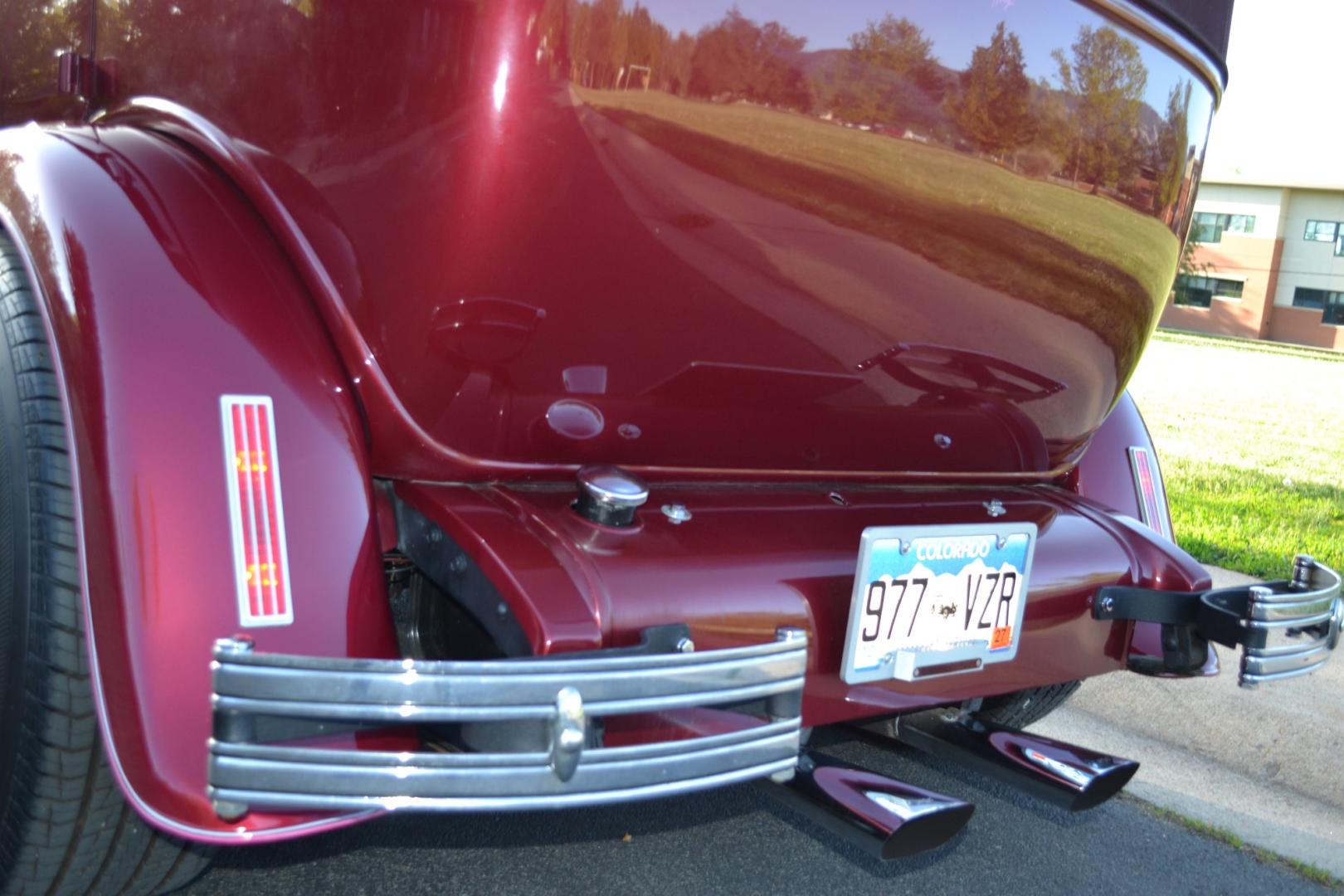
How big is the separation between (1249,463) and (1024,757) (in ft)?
21.9

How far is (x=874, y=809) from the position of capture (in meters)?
1.88

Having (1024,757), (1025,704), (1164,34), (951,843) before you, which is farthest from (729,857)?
(1164,34)

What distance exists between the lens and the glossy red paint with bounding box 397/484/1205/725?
1.84 metres

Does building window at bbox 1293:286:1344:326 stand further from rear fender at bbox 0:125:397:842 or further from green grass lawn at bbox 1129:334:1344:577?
rear fender at bbox 0:125:397:842

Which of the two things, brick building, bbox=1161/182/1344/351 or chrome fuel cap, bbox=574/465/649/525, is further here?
brick building, bbox=1161/182/1344/351

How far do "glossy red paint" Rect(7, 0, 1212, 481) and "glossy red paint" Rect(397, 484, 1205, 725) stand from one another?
0.36ft

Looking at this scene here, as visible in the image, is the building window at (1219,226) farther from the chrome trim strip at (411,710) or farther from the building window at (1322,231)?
the chrome trim strip at (411,710)

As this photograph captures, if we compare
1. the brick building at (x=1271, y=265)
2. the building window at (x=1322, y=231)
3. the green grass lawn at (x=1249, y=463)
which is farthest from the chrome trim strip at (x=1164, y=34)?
the building window at (x=1322, y=231)

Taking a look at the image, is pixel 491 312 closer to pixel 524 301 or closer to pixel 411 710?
pixel 524 301

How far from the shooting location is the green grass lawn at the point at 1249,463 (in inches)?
205

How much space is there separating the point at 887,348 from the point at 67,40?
177cm

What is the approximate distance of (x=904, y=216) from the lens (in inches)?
77.7

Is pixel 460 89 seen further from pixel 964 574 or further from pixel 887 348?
pixel 964 574

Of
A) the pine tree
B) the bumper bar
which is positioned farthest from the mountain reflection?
the bumper bar
